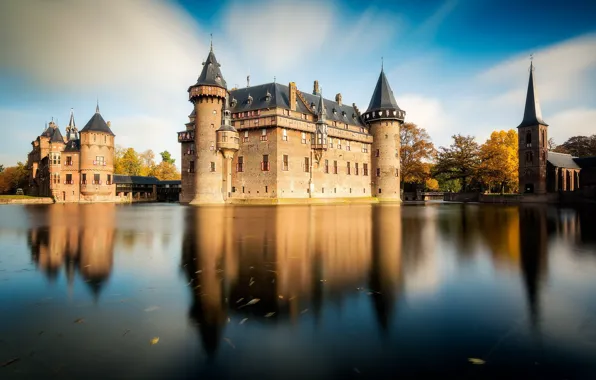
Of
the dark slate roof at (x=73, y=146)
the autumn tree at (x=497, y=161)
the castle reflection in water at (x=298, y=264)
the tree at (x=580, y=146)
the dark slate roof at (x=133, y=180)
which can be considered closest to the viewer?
the castle reflection in water at (x=298, y=264)

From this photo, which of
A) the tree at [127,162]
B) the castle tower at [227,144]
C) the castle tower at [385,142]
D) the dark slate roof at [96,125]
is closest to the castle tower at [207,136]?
the castle tower at [227,144]

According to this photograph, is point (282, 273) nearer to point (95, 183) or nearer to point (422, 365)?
point (422, 365)

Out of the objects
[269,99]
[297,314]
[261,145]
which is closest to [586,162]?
[269,99]

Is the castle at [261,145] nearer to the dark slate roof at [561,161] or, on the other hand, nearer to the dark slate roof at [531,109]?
the dark slate roof at [531,109]

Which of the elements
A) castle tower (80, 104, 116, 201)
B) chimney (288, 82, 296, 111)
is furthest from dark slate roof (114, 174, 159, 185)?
chimney (288, 82, 296, 111)

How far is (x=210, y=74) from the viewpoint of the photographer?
141 ft

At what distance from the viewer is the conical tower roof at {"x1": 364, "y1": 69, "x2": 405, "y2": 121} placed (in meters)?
54.9

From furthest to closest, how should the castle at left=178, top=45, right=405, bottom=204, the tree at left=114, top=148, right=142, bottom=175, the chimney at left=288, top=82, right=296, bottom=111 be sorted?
the tree at left=114, top=148, right=142, bottom=175
the chimney at left=288, top=82, right=296, bottom=111
the castle at left=178, top=45, right=405, bottom=204

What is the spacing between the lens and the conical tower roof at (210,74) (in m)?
42.5

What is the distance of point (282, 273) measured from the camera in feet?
23.3

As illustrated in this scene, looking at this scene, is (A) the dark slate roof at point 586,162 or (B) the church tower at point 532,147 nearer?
(B) the church tower at point 532,147

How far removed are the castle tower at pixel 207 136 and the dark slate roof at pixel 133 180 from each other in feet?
87.4

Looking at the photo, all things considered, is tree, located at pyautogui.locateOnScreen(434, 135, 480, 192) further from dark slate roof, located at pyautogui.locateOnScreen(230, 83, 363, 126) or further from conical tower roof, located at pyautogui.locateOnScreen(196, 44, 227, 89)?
conical tower roof, located at pyautogui.locateOnScreen(196, 44, 227, 89)

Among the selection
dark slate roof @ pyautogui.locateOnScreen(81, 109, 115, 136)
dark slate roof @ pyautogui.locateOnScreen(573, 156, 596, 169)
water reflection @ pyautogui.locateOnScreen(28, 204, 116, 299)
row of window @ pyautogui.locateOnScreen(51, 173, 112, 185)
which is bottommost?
water reflection @ pyautogui.locateOnScreen(28, 204, 116, 299)
